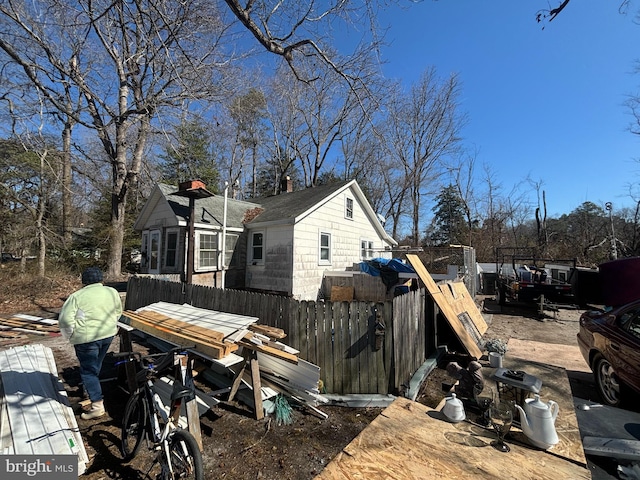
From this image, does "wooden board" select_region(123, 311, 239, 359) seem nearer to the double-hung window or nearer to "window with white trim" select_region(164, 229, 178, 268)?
the double-hung window

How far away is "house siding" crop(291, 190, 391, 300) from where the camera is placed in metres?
12.0

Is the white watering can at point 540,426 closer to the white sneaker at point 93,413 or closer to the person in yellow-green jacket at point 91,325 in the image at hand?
the person in yellow-green jacket at point 91,325

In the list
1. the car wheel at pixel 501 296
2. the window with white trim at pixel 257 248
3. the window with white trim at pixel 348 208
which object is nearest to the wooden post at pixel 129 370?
the window with white trim at pixel 257 248

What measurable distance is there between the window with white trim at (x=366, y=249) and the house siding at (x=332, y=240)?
277mm

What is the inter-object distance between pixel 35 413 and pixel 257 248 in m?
10.1

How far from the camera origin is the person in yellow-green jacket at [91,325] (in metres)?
3.57

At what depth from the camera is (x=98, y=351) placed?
12.3 ft

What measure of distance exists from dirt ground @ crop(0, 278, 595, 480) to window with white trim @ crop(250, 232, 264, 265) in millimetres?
7969

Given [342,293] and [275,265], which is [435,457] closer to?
[275,265]

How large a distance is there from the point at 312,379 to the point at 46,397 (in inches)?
137

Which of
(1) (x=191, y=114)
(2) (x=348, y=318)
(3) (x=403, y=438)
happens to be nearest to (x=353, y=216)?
(1) (x=191, y=114)

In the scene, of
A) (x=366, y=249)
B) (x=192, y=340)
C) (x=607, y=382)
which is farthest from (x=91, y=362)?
(x=366, y=249)

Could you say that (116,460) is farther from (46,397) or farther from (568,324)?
(568,324)

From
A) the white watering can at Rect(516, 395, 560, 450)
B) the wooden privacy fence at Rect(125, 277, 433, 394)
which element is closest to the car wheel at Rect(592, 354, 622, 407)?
the wooden privacy fence at Rect(125, 277, 433, 394)
